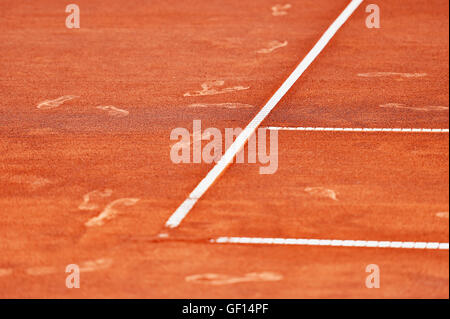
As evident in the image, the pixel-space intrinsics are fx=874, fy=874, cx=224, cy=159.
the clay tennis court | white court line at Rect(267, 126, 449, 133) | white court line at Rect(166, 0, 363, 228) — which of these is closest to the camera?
the clay tennis court

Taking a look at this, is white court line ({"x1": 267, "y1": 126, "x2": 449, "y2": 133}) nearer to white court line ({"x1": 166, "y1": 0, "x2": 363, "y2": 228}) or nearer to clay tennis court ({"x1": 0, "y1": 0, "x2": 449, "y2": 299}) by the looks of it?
clay tennis court ({"x1": 0, "y1": 0, "x2": 449, "y2": 299})

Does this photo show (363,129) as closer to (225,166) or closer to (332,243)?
(225,166)

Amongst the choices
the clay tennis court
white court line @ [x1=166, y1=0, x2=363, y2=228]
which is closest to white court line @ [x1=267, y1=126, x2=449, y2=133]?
the clay tennis court

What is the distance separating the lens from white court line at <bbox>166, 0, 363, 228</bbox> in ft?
14.8

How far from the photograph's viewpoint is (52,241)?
4.22 m

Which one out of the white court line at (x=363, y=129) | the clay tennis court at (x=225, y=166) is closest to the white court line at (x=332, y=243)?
the clay tennis court at (x=225, y=166)

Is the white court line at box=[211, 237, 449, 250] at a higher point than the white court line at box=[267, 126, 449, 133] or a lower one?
lower

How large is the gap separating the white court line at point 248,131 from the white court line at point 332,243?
35cm

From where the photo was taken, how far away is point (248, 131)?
5.60m

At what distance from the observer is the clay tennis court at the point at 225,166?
3.89m

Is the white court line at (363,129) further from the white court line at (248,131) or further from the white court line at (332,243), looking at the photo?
the white court line at (332,243)

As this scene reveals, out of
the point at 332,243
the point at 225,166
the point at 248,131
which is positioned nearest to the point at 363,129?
the point at 248,131

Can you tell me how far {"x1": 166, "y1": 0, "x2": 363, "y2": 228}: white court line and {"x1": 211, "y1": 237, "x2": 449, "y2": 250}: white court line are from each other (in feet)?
1.15

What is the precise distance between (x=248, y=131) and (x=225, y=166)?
2.05 ft
